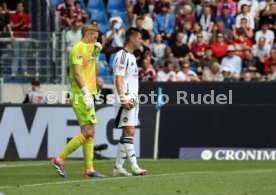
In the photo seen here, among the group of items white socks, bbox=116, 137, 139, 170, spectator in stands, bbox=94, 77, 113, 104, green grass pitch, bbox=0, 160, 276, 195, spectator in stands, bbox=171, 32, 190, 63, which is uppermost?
spectator in stands, bbox=171, 32, 190, 63

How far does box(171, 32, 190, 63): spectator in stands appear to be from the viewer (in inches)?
960

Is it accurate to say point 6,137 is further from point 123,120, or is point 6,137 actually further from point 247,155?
point 123,120

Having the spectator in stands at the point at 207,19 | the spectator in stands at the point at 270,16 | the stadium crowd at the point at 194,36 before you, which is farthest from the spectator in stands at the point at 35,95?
the spectator in stands at the point at 270,16

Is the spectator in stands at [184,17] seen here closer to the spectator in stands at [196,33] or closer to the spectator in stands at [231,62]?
the spectator in stands at [196,33]

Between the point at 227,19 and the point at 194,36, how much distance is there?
1.18 m

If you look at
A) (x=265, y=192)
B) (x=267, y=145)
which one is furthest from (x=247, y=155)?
(x=265, y=192)

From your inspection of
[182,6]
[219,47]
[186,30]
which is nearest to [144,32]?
[186,30]

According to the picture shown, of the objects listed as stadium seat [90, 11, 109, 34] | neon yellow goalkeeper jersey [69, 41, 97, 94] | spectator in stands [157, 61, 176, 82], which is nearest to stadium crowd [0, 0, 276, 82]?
spectator in stands [157, 61, 176, 82]

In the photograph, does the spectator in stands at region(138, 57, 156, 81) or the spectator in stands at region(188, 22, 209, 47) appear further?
the spectator in stands at region(188, 22, 209, 47)

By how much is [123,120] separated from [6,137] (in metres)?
6.23

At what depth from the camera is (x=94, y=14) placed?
2625 centimetres

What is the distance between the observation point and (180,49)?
2448 centimetres

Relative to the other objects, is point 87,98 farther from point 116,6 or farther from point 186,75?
point 116,6

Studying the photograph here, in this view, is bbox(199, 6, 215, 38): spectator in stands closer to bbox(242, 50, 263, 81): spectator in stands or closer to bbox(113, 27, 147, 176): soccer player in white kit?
bbox(242, 50, 263, 81): spectator in stands
